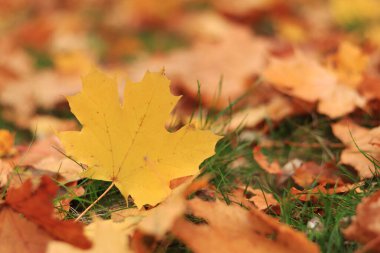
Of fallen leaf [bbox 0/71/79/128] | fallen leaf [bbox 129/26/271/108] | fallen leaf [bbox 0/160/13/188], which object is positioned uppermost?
fallen leaf [bbox 0/160/13/188]

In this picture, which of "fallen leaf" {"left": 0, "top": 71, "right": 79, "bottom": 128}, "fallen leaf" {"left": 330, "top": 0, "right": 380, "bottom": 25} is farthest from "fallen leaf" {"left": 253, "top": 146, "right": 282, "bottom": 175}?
"fallen leaf" {"left": 330, "top": 0, "right": 380, "bottom": 25}

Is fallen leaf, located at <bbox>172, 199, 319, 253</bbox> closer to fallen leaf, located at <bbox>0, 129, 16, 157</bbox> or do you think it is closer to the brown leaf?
the brown leaf

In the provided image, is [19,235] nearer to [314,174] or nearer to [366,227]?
[366,227]

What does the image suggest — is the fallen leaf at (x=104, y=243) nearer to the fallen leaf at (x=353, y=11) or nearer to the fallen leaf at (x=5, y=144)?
the fallen leaf at (x=5, y=144)

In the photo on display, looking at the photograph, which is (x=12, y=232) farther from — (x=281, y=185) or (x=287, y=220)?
(x=281, y=185)

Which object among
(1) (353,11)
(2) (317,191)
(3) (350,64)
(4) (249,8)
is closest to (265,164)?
(2) (317,191)

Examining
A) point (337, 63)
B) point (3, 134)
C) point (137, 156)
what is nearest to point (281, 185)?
point (137, 156)

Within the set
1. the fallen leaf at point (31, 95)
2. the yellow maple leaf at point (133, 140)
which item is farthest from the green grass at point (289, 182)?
the fallen leaf at point (31, 95)
